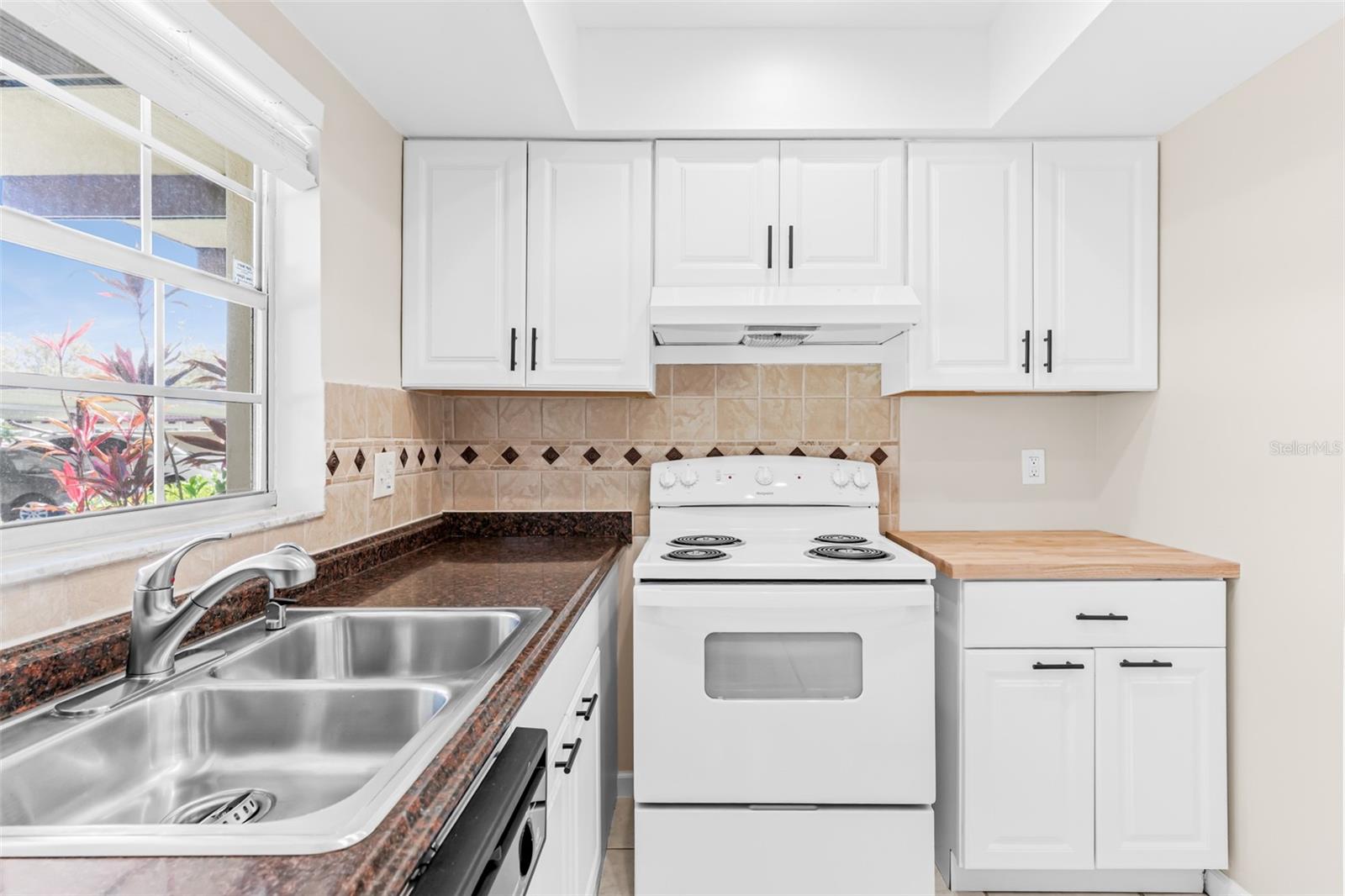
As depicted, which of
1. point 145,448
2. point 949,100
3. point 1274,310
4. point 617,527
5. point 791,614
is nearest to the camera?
point 145,448

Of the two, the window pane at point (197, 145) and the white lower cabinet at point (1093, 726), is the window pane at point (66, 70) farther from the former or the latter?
the white lower cabinet at point (1093, 726)

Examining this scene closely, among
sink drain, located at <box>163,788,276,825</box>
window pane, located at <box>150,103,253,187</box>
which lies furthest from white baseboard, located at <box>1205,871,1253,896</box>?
window pane, located at <box>150,103,253,187</box>

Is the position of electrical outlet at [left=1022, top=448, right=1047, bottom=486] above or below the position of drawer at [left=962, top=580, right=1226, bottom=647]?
A: above

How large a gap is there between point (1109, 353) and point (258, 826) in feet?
7.68

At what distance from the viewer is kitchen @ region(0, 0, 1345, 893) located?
110 centimetres

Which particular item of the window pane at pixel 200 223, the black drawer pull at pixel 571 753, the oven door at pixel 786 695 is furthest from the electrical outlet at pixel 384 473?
the black drawer pull at pixel 571 753

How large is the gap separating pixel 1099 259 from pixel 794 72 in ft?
3.51

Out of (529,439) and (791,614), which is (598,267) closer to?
(529,439)

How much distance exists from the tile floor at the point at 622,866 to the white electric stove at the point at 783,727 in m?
0.13

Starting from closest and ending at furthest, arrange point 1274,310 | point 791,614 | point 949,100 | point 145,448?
point 145,448, point 1274,310, point 791,614, point 949,100

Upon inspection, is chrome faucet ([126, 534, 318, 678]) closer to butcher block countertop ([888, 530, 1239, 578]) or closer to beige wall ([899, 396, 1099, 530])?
butcher block countertop ([888, 530, 1239, 578])

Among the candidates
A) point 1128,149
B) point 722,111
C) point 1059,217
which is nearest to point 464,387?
point 722,111

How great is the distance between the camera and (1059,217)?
213 cm

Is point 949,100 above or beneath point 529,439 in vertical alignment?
above
